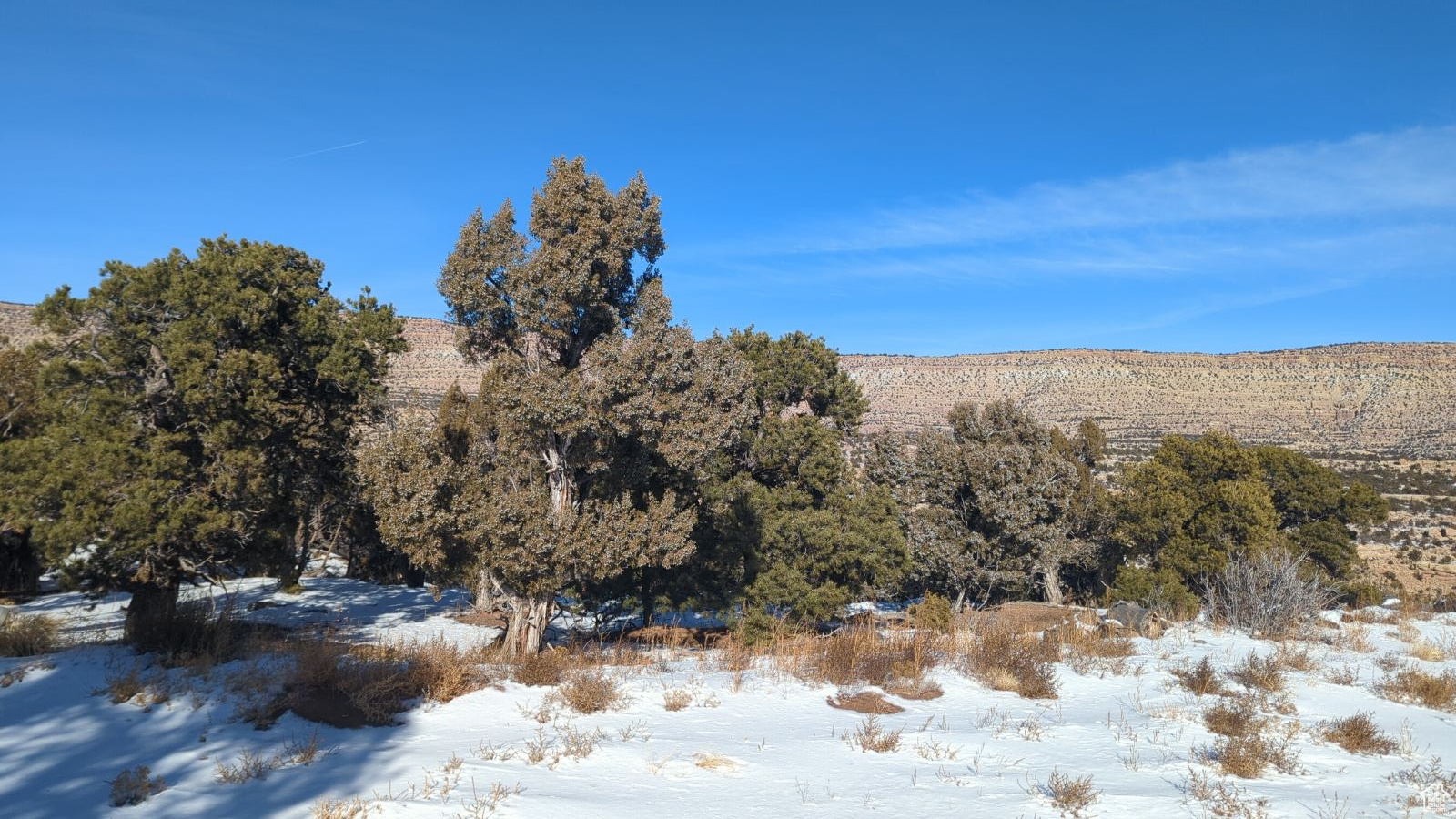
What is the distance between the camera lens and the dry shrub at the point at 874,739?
696 centimetres

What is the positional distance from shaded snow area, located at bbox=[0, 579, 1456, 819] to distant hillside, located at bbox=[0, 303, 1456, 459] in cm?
7181

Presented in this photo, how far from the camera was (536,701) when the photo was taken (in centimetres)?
817

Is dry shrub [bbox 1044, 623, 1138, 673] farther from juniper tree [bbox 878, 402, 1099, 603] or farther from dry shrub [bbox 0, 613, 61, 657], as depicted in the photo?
dry shrub [bbox 0, 613, 61, 657]

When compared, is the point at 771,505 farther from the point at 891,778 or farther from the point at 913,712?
the point at 891,778

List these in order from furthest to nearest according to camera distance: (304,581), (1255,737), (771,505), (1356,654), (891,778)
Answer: (304,581)
(771,505)
(1356,654)
(1255,737)
(891,778)

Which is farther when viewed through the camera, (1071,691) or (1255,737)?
(1071,691)

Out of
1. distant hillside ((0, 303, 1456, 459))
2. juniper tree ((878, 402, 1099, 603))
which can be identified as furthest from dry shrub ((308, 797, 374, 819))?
distant hillside ((0, 303, 1456, 459))

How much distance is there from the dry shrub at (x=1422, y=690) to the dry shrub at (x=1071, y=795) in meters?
5.46

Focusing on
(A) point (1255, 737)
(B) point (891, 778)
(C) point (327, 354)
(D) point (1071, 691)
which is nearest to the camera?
(B) point (891, 778)

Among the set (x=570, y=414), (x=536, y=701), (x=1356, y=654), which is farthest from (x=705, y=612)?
(x=1356, y=654)

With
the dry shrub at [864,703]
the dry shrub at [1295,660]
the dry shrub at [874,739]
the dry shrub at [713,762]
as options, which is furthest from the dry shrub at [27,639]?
the dry shrub at [1295,660]

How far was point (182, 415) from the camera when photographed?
11.5 m

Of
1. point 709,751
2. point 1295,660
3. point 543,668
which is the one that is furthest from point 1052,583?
point 709,751

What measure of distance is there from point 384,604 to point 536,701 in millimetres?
13013
